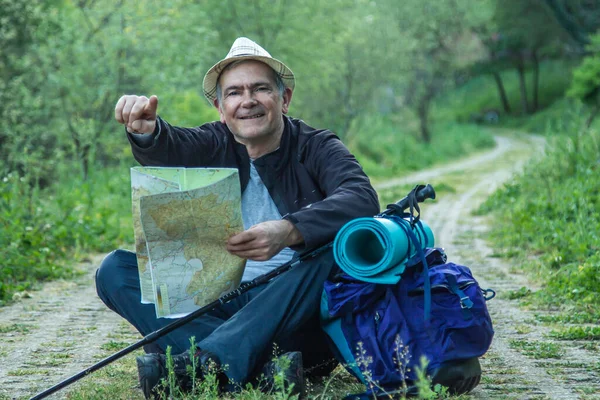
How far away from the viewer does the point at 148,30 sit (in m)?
14.4

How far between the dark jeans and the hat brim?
93 cm

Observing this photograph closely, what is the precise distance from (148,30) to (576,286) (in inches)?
388

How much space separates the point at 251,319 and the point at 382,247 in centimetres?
62

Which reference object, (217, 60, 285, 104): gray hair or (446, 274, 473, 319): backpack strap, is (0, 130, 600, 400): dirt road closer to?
(446, 274, 473, 319): backpack strap

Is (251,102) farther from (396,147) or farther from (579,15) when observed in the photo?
(579,15)

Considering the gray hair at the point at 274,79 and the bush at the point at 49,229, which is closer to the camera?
the gray hair at the point at 274,79

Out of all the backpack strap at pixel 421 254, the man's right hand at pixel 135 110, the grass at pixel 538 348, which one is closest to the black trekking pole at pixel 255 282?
the backpack strap at pixel 421 254

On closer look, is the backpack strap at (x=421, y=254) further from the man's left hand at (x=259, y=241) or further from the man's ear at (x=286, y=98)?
the man's ear at (x=286, y=98)

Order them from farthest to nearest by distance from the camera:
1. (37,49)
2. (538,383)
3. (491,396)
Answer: (37,49) → (538,383) → (491,396)

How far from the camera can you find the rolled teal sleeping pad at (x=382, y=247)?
11.3 feet

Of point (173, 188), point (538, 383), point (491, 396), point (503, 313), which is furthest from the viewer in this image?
Result: point (503, 313)

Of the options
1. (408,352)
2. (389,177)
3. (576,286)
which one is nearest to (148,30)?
(389,177)

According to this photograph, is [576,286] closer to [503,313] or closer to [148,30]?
[503,313]

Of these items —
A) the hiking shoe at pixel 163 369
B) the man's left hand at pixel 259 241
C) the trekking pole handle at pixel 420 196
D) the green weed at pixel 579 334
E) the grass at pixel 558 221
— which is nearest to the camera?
the man's left hand at pixel 259 241
